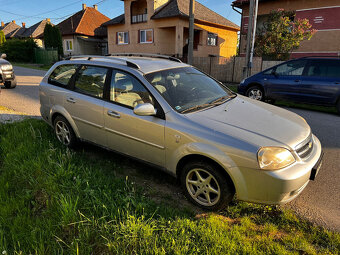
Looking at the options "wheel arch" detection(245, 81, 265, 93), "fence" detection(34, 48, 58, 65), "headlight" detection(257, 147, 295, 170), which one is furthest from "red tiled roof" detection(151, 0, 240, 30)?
"headlight" detection(257, 147, 295, 170)

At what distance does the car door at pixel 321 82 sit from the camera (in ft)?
24.6

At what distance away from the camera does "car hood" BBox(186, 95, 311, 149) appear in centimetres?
279

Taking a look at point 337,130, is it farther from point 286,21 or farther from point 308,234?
point 286,21

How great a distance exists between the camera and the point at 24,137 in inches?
190

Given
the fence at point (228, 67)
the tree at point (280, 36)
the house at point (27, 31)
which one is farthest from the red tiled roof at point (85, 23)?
the tree at point (280, 36)

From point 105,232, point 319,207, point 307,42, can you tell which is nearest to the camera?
point 105,232

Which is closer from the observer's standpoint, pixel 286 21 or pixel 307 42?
pixel 286 21

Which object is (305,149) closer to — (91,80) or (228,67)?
(91,80)

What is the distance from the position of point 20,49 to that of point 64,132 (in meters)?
33.2

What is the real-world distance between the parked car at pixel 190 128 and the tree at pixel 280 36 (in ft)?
39.7

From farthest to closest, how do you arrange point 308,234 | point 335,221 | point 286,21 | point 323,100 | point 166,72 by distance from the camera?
point 286,21 → point 323,100 → point 166,72 → point 335,221 → point 308,234

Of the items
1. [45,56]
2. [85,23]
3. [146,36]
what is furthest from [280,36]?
[85,23]

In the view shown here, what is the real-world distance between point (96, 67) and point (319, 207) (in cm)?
374

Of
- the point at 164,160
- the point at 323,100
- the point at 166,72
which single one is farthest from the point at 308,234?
the point at 323,100
